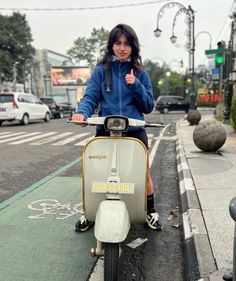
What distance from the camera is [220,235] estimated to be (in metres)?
3.71

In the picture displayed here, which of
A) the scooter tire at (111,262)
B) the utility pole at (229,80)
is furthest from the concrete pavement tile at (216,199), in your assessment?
the utility pole at (229,80)

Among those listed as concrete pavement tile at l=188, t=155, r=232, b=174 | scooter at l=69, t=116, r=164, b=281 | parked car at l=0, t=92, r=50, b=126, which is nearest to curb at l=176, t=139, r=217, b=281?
scooter at l=69, t=116, r=164, b=281

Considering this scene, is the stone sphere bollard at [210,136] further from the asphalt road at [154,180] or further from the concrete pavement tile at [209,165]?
the asphalt road at [154,180]

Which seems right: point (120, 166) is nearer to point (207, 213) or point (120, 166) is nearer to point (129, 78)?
point (129, 78)

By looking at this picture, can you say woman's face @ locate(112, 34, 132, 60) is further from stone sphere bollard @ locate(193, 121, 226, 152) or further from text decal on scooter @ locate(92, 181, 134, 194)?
stone sphere bollard @ locate(193, 121, 226, 152)

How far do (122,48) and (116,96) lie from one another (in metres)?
→ 0.42

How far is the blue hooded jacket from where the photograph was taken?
3.52 metres

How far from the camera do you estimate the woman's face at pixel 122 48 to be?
3.49 meters

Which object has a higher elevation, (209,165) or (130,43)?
(130,43)

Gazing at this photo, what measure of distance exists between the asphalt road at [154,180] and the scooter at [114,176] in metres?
0.37

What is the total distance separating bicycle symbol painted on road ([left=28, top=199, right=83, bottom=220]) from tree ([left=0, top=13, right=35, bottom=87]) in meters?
39.1

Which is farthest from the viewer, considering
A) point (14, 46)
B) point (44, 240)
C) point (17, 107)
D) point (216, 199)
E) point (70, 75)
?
point (70, 75)

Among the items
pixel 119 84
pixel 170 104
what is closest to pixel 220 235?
pixel 119 84

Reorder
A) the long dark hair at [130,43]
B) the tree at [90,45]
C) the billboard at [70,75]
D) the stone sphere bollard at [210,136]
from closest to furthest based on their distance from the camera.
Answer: the long dark hair at [130,43] < the stone sphere bollard at [210,136] < the billboard at [70,75] < the tree at [90,45]
